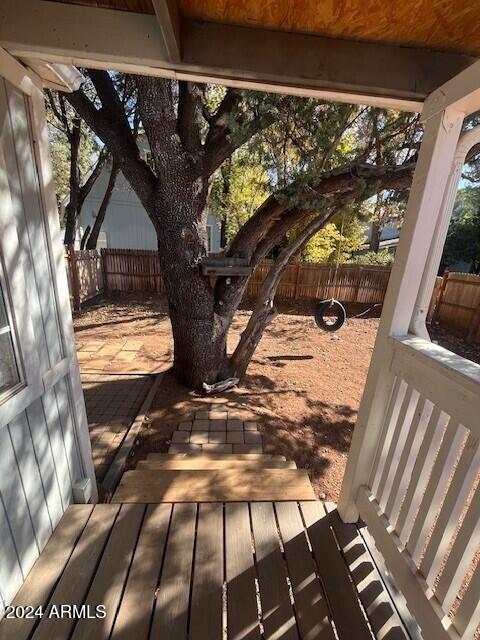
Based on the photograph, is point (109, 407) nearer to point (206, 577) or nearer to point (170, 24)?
point (206, 577)

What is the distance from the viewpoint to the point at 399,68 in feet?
4.17

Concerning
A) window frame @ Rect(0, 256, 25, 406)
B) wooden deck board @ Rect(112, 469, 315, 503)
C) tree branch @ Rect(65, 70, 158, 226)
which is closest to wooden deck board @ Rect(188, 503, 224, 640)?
wooden deck board @ Rect(112, 469, 315, 503)

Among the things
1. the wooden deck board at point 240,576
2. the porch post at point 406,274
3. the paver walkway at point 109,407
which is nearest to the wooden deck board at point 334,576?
the porch post at point 406,274

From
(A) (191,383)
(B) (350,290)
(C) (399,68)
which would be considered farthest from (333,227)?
A: (C) (399,68)

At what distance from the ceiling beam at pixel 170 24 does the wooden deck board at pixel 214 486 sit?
2.14m

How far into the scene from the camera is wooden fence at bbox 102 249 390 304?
399 inches

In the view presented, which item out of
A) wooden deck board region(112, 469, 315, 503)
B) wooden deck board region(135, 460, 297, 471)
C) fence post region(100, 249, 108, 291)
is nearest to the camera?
wooden deck board region(112, 469, 315, 503)

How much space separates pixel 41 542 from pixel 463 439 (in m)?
1.83

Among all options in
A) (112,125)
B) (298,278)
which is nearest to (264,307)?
(112,125)

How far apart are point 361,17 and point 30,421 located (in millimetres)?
2066

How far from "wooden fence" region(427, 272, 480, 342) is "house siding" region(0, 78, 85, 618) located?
9.08 m

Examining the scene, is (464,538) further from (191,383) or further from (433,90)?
(191,383)

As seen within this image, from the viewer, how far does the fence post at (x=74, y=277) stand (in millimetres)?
8158

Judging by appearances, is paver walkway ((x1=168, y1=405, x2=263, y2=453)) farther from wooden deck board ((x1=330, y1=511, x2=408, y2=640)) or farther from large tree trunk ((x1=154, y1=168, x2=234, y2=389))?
wooden deck board ((x1=330, y1=511, x2=408, y2=640))
